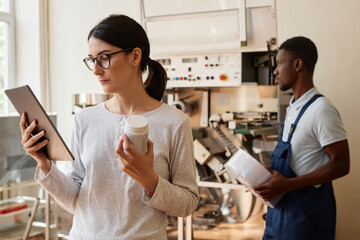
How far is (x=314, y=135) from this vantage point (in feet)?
5.41

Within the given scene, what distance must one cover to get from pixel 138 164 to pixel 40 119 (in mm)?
324

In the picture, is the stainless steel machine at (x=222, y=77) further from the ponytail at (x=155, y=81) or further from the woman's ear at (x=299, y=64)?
the ponytail at (x=155, y=81)

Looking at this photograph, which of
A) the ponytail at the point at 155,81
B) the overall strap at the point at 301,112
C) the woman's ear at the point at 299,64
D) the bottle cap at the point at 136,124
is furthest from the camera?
the woman's ear at the point at 299,64

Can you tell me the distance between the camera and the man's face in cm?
A: 183

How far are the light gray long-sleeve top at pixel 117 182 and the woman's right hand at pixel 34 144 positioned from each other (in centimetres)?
3

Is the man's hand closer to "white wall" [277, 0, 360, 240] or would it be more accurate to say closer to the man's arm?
the man's arm

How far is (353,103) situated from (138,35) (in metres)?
1.96

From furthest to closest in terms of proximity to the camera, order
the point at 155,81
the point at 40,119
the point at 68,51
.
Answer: the point at 68,51
the point at 155,81
the point at 40,119

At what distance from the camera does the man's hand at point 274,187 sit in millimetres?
1665

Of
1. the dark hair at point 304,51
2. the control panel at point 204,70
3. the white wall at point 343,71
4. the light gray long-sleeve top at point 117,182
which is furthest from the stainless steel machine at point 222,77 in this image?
the light gray long-sleeve top at point 117,182

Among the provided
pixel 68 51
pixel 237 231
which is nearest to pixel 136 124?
pixel 237 231

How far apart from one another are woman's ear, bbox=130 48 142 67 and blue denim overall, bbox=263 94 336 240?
939 mm

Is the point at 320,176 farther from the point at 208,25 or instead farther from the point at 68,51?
the point at 68,51

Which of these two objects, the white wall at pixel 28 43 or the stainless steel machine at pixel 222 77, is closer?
the stainless steel machine at pixel 222 77
